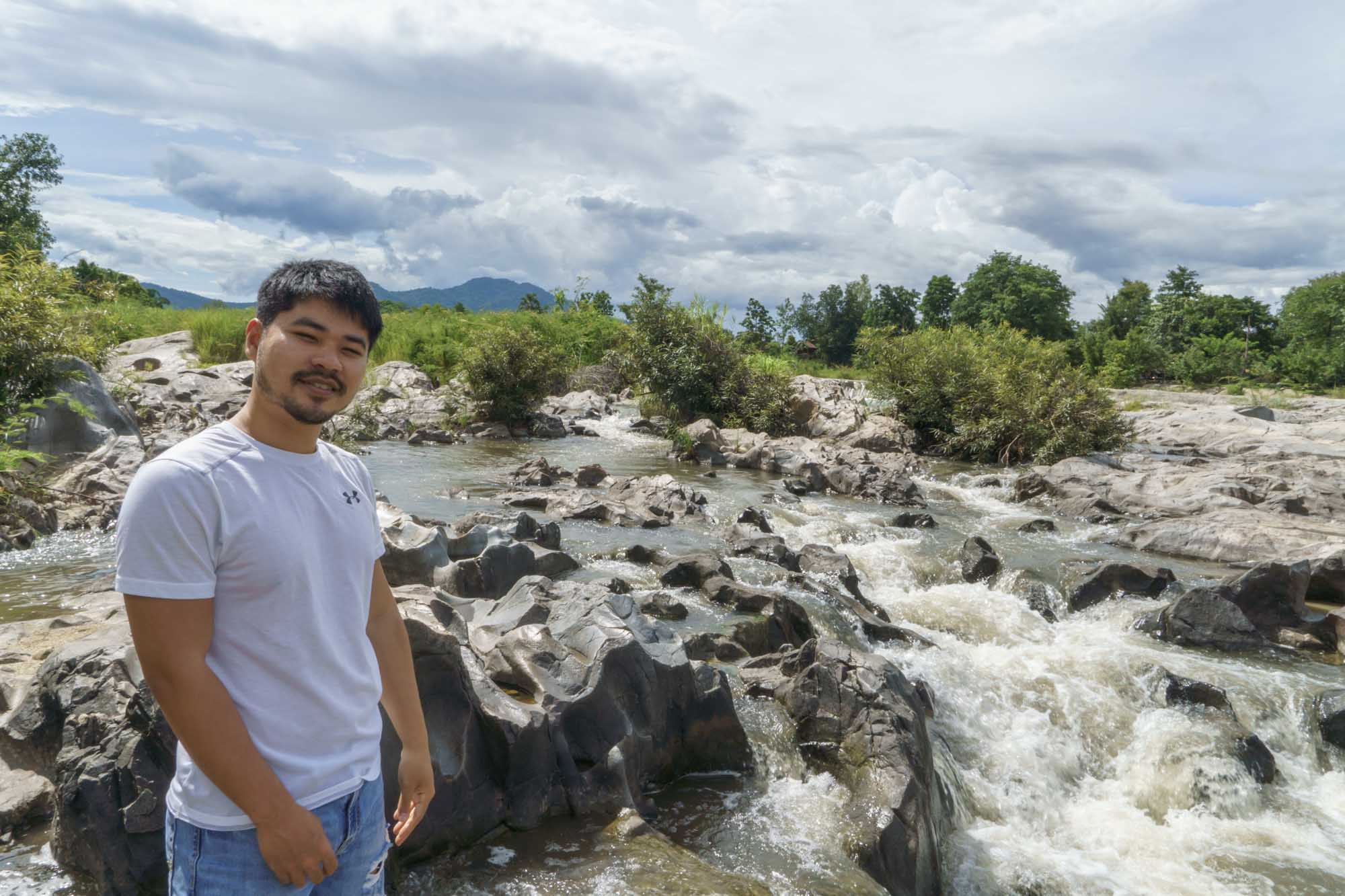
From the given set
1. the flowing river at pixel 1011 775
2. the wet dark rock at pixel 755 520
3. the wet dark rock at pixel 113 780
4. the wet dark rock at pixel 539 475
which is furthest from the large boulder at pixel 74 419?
the wet dark rock at pixel 113 780

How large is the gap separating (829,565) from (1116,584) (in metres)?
3.38

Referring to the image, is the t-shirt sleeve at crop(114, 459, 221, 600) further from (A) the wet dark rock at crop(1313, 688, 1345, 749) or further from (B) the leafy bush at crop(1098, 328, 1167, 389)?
(B) the leafy bush at crop(1098, 328, 1167, 389)

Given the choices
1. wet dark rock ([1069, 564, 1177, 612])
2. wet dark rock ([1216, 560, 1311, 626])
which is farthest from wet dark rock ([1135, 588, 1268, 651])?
wet dark rock ([1069, 564, 1177, 612])

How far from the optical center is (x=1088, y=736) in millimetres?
7199

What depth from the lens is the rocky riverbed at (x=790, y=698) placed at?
4148 millimetres

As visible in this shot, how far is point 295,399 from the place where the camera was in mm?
1981

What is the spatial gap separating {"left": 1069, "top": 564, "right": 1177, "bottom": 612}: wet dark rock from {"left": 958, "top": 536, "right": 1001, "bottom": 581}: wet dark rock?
100 centimetres

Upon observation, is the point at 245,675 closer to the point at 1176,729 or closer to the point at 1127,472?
the point at 1176,729

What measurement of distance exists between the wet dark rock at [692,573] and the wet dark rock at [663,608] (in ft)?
2.94

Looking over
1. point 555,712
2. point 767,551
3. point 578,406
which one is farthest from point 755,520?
point 578,406

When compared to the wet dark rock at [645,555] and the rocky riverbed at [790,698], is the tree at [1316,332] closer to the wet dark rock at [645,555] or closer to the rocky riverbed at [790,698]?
the rocky riverbed at [790,698]

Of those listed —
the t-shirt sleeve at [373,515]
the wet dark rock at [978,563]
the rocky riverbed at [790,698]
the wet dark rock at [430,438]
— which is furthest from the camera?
the wet dark rock at [430,438]

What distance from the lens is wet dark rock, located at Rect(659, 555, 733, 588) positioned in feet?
29.8

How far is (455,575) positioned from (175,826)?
607 cm
